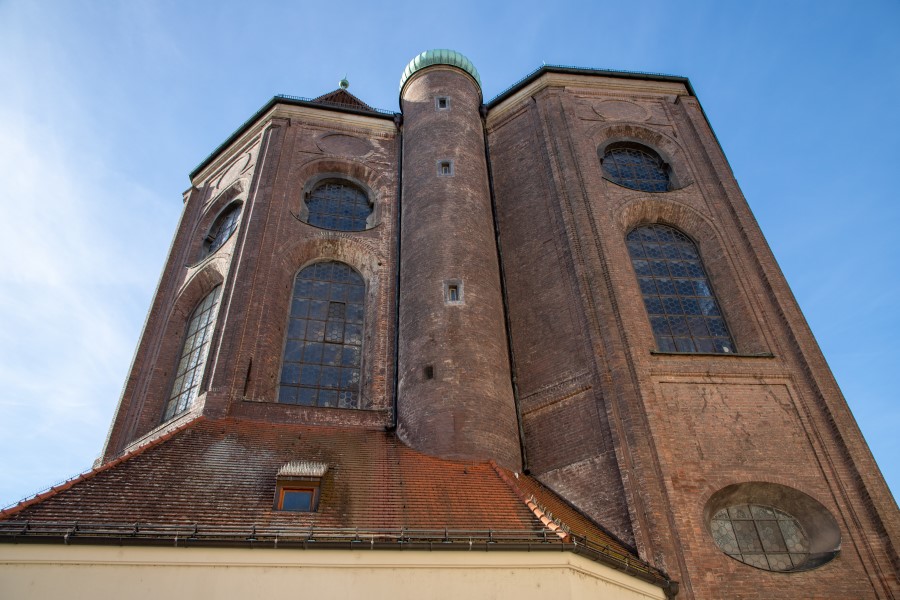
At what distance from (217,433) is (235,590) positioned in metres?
3.90

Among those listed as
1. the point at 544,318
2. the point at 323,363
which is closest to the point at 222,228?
the point at 323,363

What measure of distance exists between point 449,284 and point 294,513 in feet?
19.4

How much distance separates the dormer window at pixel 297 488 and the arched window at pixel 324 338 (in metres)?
3.69

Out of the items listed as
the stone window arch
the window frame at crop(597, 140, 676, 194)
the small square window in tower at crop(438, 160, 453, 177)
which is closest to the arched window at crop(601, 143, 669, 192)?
the window frame at crop(597, 140, 676, 194)

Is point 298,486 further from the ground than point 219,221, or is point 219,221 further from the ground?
point 219,221

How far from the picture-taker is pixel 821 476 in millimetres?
9766

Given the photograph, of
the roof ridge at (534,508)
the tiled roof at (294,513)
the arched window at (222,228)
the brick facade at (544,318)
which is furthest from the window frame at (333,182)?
the roof ridge at (534,508)

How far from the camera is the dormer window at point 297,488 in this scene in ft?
27.3

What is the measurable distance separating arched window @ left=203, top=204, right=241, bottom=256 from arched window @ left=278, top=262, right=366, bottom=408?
2.92m

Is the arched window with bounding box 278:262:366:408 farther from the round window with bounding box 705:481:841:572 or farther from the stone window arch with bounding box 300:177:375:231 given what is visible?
the round window with bounding box 705:481:841:572

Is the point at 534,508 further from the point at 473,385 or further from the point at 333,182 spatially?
the point at 333,182

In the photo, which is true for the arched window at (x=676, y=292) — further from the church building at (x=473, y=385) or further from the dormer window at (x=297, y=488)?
the dormer window at (x=297, y=488)

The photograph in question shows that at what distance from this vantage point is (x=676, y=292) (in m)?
13.2

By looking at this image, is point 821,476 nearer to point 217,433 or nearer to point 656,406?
point 656,406
